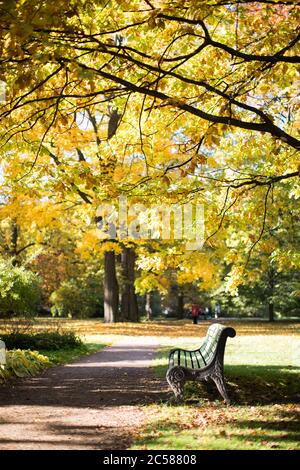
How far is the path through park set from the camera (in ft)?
19.1

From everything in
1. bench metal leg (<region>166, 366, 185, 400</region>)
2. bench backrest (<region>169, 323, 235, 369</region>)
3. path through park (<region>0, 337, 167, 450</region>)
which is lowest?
path through park (<region>0, 337, 167, 450</region>)

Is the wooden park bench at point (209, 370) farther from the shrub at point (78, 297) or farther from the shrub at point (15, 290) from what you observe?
the shrub at point (78, 297)

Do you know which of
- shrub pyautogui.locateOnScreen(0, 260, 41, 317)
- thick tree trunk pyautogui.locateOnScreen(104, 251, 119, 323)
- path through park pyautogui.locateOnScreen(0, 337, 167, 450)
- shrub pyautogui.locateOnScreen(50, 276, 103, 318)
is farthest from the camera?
shrub pyautogui.locateOnScreen(50, 276, 103, 318)

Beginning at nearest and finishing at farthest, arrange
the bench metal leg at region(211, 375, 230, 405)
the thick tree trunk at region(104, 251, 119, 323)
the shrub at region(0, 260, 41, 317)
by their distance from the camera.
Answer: the bench metal leg at region(211, 375, 230, 405)
the shrub at region(0, 260, 41, 317)
the thick tree trunk at region(104, 251, 119, 323)

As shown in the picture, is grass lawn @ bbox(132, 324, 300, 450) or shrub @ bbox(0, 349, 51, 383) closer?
grass lawn @ bbox(132, 324, 300, 450)

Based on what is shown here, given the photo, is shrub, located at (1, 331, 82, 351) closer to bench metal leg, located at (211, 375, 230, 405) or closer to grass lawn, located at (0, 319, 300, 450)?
grass lawn, located at (0, 319, 300, 450)

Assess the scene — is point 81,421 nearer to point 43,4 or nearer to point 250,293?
point 43,4

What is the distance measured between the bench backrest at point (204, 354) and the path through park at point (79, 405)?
603 mm

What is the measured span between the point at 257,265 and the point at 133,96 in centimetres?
2811

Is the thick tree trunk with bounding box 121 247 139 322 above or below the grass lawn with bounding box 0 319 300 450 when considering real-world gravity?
above

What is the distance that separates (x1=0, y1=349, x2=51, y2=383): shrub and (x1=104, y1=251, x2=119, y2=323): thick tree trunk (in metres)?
16.3

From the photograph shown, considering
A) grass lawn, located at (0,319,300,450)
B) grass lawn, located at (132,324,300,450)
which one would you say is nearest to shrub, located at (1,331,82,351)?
grass lawn, located at (0,319,300,450)

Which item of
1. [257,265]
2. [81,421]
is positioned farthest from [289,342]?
[257,265]

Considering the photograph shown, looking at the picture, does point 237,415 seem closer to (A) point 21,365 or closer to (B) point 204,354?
(B) point 204,354
